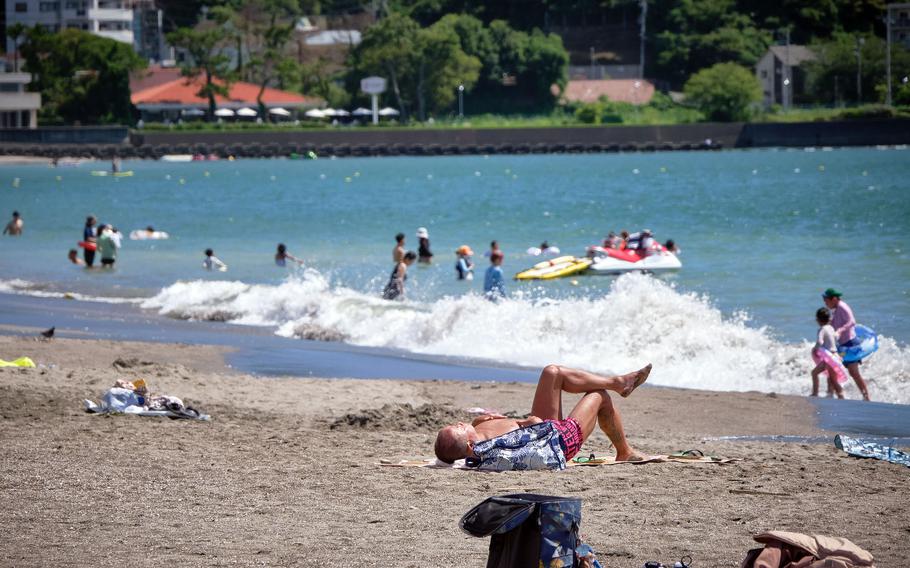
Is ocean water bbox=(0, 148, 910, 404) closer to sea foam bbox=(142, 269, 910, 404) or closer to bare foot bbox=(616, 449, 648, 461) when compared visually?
sea foam bbox=(142, 269, 910, 404)

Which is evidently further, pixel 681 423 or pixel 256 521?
pixel 681 423

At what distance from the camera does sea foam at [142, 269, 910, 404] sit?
1577 centimetres

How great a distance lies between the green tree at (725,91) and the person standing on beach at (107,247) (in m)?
85.4

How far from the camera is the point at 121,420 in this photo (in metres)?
11.1

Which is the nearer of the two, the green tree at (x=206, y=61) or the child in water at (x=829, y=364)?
the child in water at (x=829, y=364)

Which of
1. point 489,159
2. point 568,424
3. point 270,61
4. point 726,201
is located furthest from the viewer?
point 270,61

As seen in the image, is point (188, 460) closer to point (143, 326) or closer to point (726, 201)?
point (143, 326)

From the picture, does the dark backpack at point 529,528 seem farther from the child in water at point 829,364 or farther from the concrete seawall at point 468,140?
the concrete seawall at point 468,140

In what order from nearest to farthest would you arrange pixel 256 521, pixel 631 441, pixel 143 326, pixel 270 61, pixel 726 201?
pixel 256 521 → pixel 631 441 → pixel 143 326 → pixel 726 201 → pixel 270 61

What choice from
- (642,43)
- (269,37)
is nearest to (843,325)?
(269,37)

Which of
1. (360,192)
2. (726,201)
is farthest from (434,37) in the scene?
(726,201)

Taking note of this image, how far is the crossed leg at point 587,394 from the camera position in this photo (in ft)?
30.8

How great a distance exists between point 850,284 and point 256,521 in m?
20.2

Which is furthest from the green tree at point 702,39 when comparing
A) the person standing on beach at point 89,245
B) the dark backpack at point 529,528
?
the dark backpack at point 529,528
